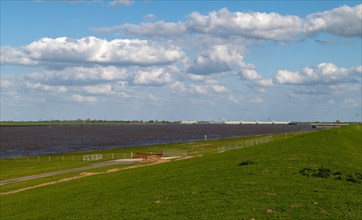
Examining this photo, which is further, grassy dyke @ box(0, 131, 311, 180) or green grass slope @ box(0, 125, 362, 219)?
grassy dyke @ box(0, 131, 311, 180)

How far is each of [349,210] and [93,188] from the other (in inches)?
918

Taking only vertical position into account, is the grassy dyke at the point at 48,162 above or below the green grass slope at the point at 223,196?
below

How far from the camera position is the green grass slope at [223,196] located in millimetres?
21781

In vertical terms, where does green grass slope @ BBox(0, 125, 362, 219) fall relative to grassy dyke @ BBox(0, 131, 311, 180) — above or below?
above

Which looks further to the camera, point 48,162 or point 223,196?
point 48,162

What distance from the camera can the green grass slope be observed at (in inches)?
858

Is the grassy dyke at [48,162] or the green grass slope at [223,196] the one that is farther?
the grassy dyke at [48,162]

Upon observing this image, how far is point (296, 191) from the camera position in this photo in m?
25.5

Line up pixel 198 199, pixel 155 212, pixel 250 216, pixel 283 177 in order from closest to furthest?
pixel 250 216, pixel 155 212, pixel 198 199, pixel 283 177

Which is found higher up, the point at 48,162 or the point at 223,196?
the point at 223,196

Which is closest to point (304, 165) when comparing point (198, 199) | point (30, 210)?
point (198, 199)

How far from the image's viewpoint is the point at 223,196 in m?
25.2

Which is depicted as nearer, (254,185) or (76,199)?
(254,185)

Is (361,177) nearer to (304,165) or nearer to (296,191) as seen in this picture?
(304,165)
